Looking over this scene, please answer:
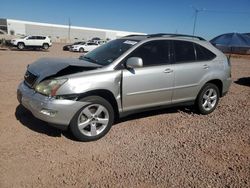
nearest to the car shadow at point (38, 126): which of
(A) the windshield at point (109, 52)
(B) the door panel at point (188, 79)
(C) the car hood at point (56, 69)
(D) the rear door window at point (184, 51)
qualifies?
(C) the car hood at point (56, 69)

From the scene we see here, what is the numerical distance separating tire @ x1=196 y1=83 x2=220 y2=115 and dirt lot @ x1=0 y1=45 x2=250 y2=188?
27 cm

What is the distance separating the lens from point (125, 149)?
4.52 metres

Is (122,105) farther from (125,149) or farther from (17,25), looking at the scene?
(17,25)

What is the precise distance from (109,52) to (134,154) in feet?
6.98

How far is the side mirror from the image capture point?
4.78m

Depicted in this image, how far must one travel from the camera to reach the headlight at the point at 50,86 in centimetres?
437

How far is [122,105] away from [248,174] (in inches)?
88.3

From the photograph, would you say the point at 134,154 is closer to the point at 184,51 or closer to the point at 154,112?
the point at 154,112

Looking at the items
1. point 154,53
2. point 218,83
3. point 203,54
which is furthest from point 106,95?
point 218,83

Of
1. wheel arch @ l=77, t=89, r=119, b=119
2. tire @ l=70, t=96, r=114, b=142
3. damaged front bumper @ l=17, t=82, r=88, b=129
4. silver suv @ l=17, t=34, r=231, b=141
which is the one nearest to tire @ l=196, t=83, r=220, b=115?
silver suv @ l=17, t=34, r=231, b=141

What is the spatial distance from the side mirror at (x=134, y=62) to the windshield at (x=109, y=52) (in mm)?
309

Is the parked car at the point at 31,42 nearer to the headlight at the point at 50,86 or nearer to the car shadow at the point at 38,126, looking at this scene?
the car shadow at the point at 38,126

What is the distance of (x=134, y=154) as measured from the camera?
4.36m

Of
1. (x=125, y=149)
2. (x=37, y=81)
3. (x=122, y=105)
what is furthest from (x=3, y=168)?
(x=122, y=105)
